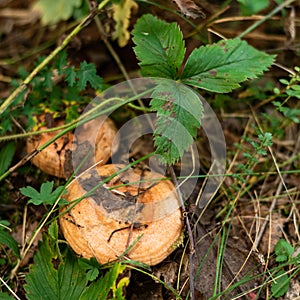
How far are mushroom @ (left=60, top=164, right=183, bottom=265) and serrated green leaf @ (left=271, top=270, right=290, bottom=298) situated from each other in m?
0.51

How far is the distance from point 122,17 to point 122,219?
1.24 metres

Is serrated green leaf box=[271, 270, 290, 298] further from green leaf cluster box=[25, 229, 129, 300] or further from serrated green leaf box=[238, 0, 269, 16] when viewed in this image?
serrated green leaf box=[238, 0, 269, 16]

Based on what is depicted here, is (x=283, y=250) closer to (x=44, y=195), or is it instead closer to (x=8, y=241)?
(x=44, y=195)

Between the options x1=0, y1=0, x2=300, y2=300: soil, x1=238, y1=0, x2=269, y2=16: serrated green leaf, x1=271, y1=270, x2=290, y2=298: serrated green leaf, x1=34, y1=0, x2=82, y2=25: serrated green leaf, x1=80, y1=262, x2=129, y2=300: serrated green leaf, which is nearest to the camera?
x1=34, y1=0, x2=82, y2=25: serrated green leaf

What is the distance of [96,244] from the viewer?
78.2 inches

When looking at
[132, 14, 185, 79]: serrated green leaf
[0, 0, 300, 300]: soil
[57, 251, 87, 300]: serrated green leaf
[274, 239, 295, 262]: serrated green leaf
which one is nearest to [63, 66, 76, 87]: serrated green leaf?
[0, 0, 300, 300]: soil

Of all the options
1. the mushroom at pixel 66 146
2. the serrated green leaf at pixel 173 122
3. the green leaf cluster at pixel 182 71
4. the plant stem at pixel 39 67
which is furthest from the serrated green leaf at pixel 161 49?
the mushroom at pixel 66 146

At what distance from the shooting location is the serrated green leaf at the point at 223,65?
1.97 m

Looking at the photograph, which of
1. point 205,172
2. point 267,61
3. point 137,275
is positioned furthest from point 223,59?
point 137,275

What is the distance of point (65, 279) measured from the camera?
2.01 meters

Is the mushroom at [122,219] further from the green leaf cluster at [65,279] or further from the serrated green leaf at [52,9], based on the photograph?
the serrated green leaf at [52,9]

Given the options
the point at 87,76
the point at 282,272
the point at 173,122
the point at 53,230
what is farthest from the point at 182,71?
the point at 282,272

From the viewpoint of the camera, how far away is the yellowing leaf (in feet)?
8.22

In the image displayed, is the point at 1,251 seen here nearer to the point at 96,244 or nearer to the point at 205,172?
the point at 96,244
